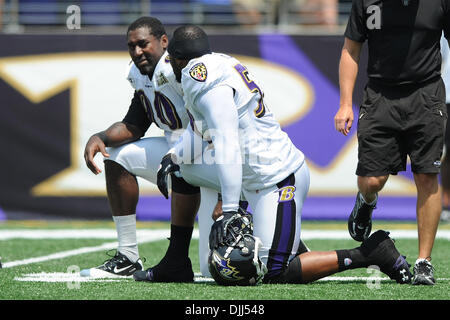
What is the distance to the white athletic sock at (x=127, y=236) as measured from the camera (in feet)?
15.6

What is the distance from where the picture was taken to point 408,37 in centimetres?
429

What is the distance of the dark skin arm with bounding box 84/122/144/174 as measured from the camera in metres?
4.63

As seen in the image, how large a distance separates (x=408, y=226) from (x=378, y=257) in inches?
151

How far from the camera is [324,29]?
350 inches

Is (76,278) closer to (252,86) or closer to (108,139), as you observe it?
(108,139)

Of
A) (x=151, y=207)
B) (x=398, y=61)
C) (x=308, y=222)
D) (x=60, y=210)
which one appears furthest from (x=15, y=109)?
(x=398, y=61)

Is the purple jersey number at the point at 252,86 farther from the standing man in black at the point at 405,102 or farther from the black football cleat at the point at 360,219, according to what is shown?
the black football cleat at the point at 360,219

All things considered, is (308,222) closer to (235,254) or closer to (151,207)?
(151,207)

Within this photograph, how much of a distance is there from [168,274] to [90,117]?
13.2 ft

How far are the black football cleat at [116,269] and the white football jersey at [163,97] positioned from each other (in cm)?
71

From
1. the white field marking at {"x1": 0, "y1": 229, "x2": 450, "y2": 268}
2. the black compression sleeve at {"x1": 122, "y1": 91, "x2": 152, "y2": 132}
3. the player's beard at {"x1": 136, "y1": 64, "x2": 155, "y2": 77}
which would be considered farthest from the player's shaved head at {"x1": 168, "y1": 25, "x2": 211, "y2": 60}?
the white field marking at {"x1": 0, "y1": 229, "x2": 450, "y2": 268}

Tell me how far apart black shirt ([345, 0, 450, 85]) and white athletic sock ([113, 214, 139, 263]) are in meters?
1.60

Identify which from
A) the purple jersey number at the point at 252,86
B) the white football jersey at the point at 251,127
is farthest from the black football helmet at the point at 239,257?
the purple jersey number at the point at 252,86

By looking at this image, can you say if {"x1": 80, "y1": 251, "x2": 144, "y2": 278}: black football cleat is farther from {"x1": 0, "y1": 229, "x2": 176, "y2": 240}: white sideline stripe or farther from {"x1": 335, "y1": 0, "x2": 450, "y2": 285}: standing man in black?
{"x1": 0, "y1": 229, "x2": 176, "y2": 240}: white sideline stripe
